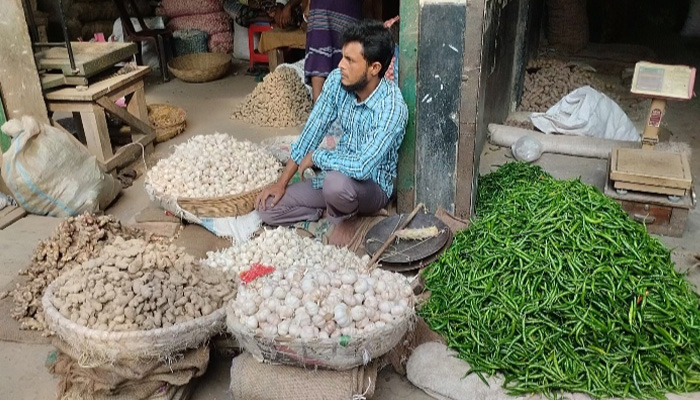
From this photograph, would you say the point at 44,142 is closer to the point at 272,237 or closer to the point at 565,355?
the point at 272,237

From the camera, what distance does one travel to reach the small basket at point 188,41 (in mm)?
7930

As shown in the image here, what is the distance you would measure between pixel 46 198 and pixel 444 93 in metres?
2.68

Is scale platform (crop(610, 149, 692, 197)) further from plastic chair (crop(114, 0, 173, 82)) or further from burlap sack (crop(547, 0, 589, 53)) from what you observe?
plastic chair (crop(114, 0, 173, 82))

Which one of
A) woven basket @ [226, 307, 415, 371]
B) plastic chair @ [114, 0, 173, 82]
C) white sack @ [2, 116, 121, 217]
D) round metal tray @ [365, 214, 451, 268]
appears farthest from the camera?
plastic chair @ [114, 0, 173, 82]

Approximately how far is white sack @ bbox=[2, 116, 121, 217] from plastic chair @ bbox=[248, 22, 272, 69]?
13.0ft

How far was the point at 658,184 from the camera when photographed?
3.67 m

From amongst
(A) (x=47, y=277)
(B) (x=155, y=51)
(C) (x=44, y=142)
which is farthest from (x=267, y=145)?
(B) (x=155, y=51)

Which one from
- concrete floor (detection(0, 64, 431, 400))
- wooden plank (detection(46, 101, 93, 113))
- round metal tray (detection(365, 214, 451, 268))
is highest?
wooden plank (detection(46, 101, 93, 113))

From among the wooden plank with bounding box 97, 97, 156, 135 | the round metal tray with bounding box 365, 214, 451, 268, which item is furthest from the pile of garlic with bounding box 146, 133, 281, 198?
the wooden plank with bounding box 97, 97, 156, 135

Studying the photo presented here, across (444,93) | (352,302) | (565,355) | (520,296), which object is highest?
(444,93)

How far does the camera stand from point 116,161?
4617 millimetres

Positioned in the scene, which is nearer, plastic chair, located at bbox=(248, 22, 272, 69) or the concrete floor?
Result: the concrete floor

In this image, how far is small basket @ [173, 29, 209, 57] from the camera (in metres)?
7.93

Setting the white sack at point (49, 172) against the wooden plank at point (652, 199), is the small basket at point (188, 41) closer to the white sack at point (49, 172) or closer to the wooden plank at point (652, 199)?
the white sack at point (49, 172)
